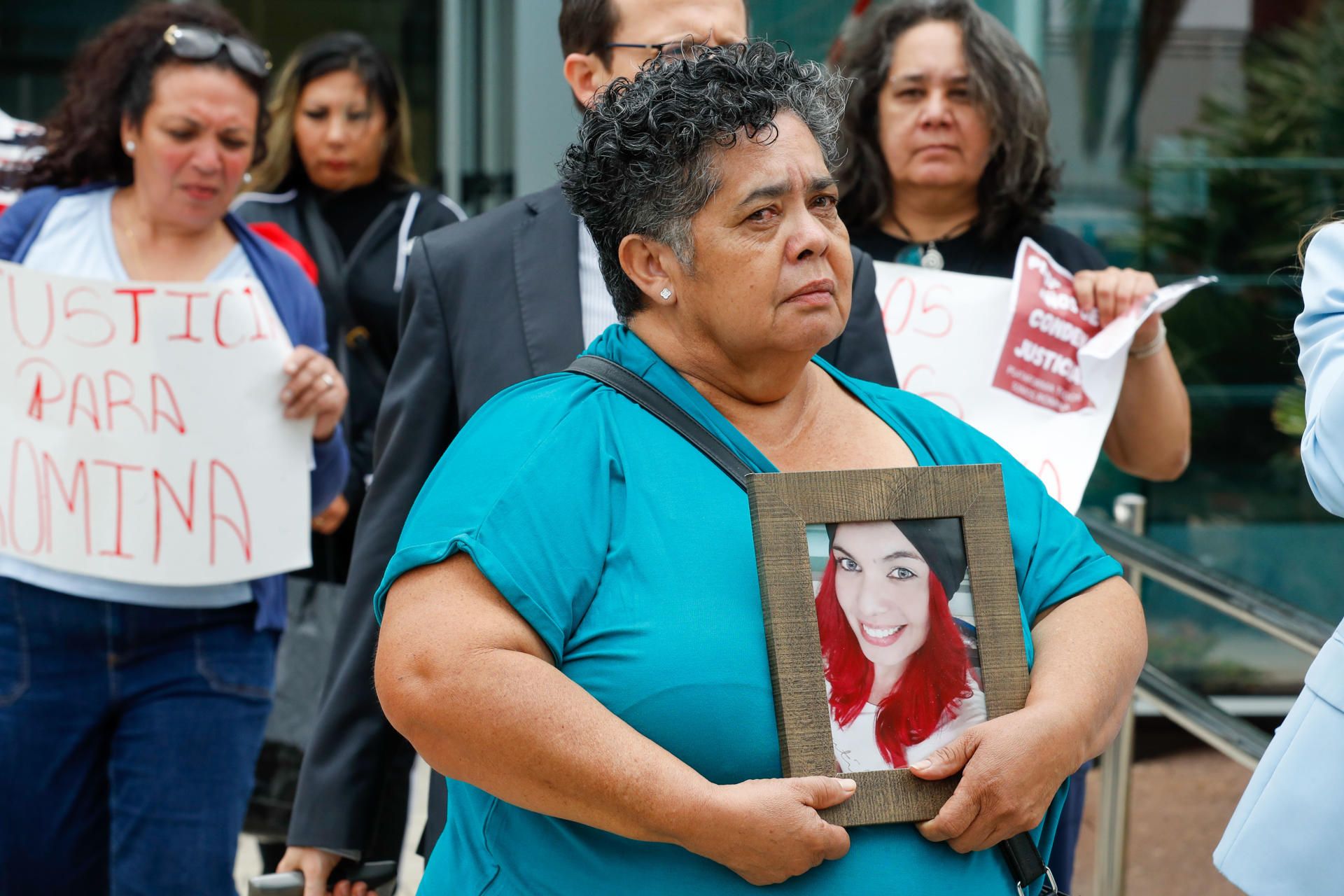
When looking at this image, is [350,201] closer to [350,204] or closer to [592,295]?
[350,204]

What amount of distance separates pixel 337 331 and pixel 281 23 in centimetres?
560

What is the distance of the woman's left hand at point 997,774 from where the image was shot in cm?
167

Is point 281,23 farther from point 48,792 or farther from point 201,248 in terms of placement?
point 48,792

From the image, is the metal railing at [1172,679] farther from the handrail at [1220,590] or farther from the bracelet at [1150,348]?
the bracelet at [1150,348]

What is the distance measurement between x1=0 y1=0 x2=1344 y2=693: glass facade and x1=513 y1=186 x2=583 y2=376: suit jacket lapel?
131 inches

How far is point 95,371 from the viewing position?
10.2 ft

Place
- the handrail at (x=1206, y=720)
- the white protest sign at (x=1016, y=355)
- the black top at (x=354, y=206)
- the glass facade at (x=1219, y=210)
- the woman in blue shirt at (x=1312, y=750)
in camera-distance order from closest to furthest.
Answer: the woman in blue shirt at (x=1312, y=750), the white protest sign at (x=1016, y=355), the handrail at (x=1206, y=720), the black top at (x=354, y=206), the glass facade at (x=1219, y=210)

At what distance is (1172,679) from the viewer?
3668 millimetres

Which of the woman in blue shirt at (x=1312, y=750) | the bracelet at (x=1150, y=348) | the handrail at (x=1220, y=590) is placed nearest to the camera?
the woman in blue shirt at (x=1312, y=750)

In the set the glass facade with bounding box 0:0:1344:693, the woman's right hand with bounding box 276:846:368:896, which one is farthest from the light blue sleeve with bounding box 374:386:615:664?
the glass facade with bounding box 0:0:1344:693

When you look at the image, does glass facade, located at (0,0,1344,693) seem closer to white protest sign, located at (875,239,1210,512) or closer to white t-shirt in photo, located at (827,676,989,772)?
white protest sign, located at (875,239,1210,512)

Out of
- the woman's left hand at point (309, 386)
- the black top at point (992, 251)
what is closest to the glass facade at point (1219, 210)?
the woman's left hand at point (309, 386)

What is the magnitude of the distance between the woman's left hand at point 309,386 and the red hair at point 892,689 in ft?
5.72

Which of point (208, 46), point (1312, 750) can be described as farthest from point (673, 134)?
point (208, 46)
